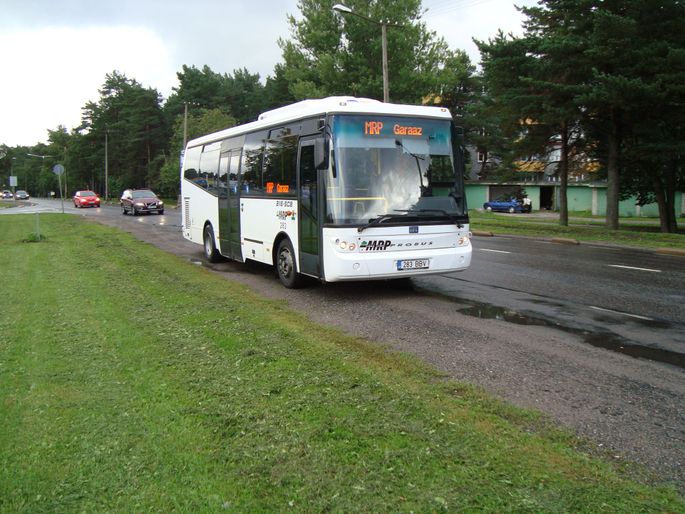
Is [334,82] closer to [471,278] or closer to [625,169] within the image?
[625,169]

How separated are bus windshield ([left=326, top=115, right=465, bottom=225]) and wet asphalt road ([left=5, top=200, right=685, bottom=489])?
138 centimetres

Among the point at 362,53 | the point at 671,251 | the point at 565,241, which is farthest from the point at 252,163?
the point at 362,53

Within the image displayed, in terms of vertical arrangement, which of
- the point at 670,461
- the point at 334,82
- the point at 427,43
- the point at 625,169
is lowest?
the point at 670,461

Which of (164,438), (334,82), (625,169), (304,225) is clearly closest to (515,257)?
(304,225)

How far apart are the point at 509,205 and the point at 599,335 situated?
55328mm

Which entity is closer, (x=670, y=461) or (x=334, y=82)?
(x=670, y=461)

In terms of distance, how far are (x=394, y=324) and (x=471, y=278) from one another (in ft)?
14.3

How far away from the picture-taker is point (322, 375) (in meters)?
5.29

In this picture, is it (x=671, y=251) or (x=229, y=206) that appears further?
(x=671, y=251)

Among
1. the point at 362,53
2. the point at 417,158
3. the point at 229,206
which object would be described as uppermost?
the point at 362,53

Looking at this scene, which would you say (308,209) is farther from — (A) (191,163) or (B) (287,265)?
(A) (191,163)

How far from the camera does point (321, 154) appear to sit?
9008 millimetres

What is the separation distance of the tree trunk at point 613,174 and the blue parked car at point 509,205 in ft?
112

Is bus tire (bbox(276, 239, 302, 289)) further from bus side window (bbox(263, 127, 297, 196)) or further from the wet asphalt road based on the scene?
bus side window (bbox(263, 127, 297, 196))
